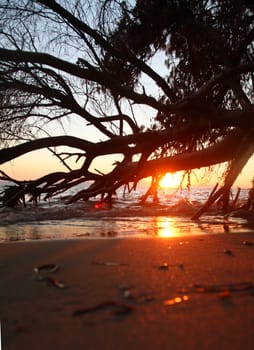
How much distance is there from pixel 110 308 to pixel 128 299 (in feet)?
0.47

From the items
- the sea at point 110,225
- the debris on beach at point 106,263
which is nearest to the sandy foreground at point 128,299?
the debris on beach at point 106,263

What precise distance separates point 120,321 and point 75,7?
202 inches

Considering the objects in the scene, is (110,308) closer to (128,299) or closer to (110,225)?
(128,299)

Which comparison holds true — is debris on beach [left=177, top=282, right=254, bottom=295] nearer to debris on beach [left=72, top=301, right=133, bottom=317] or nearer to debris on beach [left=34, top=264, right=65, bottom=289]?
debris on beach [left=72, top=301, right=133, bottom=317]

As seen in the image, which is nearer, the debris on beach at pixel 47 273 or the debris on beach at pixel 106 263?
the debris on beach at pixel 47 273

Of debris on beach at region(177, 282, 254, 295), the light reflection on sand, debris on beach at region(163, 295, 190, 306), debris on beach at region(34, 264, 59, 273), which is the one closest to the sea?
the light reflection on sand

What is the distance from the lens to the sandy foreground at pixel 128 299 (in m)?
1.28

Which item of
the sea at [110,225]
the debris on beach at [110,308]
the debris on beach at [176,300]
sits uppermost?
the sea at [110,225]

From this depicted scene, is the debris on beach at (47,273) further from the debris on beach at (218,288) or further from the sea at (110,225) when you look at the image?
the sea at (110,225)

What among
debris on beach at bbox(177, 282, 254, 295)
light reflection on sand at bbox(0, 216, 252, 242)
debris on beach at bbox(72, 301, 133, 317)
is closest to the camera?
debris on beach at bbox(72, 301, 133, 317)

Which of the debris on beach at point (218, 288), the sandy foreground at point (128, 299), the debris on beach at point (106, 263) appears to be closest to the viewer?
the sandy foreground at point (128, 299)

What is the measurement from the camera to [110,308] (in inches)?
60.2

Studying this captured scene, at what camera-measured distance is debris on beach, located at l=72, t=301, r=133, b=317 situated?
1.48 m

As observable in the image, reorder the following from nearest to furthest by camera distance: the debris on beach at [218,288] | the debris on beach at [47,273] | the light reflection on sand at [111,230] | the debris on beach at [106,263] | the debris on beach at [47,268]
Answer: the debris on beach at [218,288]
the debris on beach at [47,273]
the debris on beach at [47,268]
the debris on beach at [106,263]
the light reflection on sand at [111,230]
